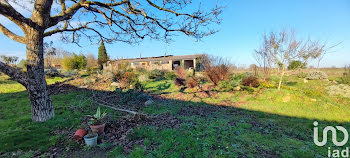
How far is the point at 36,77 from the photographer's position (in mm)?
3912

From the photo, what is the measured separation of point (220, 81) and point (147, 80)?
20.1 ft

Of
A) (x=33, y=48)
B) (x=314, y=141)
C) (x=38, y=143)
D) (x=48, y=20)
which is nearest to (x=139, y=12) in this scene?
(x=48, y=20)

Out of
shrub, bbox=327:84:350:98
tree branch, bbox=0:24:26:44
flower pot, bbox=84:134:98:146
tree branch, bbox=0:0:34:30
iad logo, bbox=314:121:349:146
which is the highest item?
tree branch, bbox=0:0:34:30

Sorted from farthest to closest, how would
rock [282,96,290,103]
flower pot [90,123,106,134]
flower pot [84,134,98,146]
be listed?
rock [282,96,290,103], flower pot [90,123,106,134], flower pot [84,134,98,146]

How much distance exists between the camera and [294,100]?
23.8ft

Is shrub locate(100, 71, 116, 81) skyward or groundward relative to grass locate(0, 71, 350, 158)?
skyward

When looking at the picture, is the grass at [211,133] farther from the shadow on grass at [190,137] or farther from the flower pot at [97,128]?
the flower pot at [97,128]

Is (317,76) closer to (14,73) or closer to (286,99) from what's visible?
(286,99)

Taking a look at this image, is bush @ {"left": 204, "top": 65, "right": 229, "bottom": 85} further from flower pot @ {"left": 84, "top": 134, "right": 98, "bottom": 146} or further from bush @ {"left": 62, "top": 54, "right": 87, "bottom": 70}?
bush @ {"left": 62, "top": 54, "right": 87, "bottom": 70}

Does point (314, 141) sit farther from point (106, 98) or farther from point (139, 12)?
point (106, 98)

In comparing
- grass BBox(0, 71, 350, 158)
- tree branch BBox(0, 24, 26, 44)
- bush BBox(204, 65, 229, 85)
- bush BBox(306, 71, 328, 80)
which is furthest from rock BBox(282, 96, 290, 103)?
tree branch BBox(0, 24, 26, 44)

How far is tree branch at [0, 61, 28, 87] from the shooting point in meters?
3.48

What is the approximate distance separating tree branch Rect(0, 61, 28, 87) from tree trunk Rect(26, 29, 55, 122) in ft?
0.31

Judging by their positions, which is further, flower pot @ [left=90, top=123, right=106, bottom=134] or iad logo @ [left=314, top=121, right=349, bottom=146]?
iad logo @ [left=314, top=121, right=349, bottom=146]
